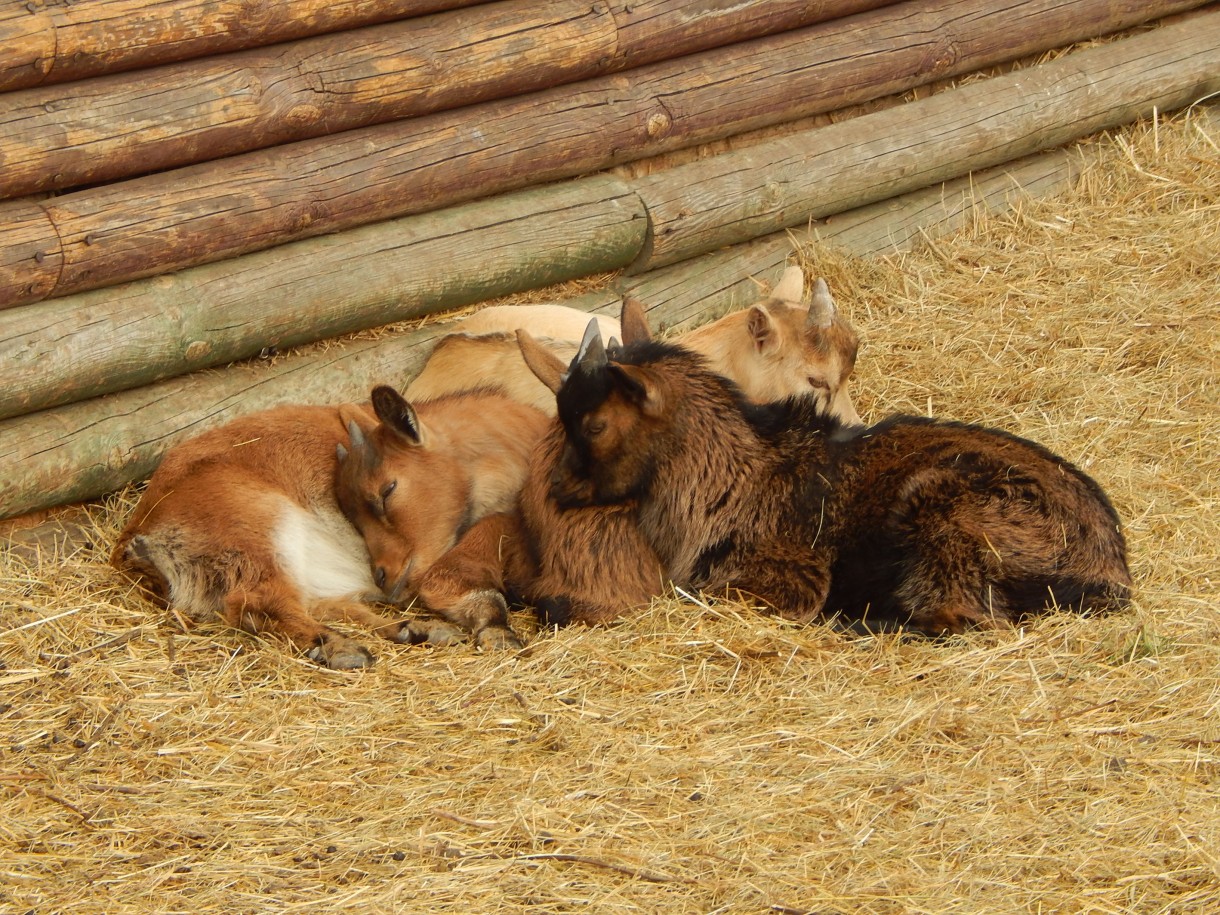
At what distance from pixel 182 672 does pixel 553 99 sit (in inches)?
148

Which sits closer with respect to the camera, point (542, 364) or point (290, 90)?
point (542, 364)

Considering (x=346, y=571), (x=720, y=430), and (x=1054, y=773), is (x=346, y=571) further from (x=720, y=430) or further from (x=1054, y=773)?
(x=1054, y=773)

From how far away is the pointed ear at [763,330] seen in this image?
7371 mm

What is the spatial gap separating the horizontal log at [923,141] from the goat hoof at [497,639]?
3.09 meters

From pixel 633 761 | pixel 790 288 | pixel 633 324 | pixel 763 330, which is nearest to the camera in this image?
pixel 633 761

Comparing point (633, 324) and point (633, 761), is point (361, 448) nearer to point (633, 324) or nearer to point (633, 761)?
point (633, 324)

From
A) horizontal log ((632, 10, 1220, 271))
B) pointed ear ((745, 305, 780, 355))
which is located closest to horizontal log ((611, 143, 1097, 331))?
horizontal log ((632, 10, 1220, 271))

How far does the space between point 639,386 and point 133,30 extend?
2.67 metres

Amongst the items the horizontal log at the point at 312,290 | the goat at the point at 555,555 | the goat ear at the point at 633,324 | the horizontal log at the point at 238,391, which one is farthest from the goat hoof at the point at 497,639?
the horizontal log at the point at 312,290

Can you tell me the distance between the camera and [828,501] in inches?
232

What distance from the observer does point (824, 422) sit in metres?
6.11

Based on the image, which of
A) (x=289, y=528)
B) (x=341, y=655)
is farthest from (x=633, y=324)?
(x=341, y=655)

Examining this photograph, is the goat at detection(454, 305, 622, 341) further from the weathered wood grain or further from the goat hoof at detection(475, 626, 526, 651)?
the goat hoof at detection(475, 626, 526, 651)

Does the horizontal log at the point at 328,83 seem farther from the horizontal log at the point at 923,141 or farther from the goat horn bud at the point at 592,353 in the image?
the goat horn bud at the point at 592,353
